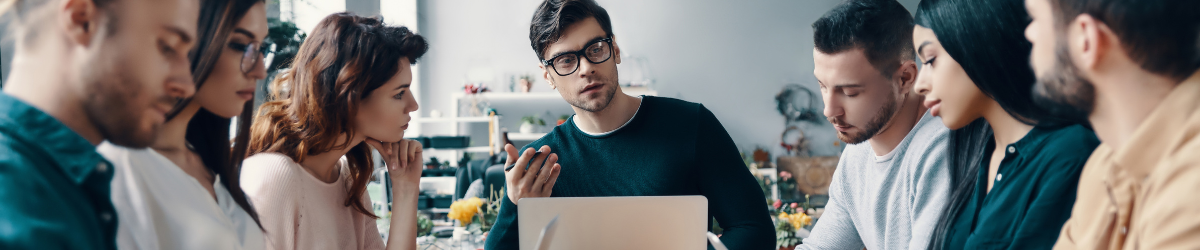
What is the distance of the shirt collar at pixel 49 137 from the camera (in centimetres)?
48

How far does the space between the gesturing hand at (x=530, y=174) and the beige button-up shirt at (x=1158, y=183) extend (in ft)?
2.92

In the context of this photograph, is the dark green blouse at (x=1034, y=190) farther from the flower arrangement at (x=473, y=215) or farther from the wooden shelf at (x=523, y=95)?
the wooden shelf at (x=523, y=95)

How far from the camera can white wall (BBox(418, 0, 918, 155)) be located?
625 cm

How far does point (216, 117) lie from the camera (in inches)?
30.2

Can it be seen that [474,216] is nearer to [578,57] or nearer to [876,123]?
[578,57]

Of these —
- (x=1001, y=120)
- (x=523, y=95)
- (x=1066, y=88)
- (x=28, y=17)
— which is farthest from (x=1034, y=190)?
(x=523, y=95)

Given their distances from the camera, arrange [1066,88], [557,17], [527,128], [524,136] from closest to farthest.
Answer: [1066,88]
[557,17]
[524,136]
[527,128]

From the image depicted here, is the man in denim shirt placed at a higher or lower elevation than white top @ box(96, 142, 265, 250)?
higher

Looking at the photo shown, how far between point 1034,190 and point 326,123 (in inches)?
48.7

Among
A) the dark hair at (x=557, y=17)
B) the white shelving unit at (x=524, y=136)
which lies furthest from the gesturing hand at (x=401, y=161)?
the white shelving unit at (x=524, y=136)

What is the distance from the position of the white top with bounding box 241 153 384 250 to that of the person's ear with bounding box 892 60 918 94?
4.29 ft

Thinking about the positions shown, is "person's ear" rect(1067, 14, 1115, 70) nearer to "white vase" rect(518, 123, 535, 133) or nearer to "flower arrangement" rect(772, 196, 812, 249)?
A: "flower arrangement" rect(772, 196, 812, 249)

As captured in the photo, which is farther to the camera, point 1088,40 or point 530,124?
point 530,124

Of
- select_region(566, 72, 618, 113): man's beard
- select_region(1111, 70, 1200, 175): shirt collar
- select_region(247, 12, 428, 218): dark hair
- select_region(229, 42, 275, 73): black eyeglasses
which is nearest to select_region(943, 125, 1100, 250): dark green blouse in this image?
select_region(1111, 70, 1200, 175): shirt collar
